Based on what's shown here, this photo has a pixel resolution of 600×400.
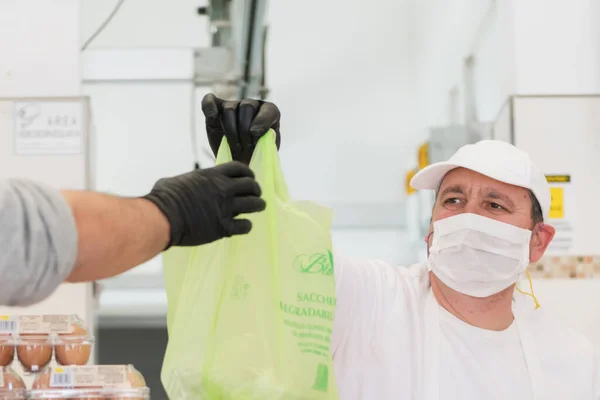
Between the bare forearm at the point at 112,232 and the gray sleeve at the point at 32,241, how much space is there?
27 mm

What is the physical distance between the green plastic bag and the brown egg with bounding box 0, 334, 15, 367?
377 mm

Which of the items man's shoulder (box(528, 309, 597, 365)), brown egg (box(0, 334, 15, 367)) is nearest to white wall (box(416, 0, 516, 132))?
man's shoulder (box(528, 309, 597, 365))

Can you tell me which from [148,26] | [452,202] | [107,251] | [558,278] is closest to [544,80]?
[558,278]

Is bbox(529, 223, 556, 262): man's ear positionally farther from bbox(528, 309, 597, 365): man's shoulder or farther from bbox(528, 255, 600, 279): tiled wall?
bbox(528, 255, 600, 279): tiled wall

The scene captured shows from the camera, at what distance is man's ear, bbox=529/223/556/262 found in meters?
2.08

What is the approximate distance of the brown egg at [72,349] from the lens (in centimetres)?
169

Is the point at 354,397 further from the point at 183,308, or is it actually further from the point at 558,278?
the point at 558,278

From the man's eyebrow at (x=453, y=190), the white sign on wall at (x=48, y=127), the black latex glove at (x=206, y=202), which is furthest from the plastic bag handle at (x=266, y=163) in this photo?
the white sign on wall at (x=48, y=127)

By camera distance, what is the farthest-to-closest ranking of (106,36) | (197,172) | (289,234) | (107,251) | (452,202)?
(106,36) < (452,202) < (289,234) < (197,172) < (107,251)

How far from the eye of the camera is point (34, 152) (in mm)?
2971

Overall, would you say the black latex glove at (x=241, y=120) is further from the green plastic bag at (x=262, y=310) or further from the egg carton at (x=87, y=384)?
the egg carton at (x=87, y=384)

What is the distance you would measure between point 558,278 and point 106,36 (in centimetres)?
467

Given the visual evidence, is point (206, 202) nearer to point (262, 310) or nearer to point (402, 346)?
point (262, 310)

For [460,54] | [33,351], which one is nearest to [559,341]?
[33,351]
